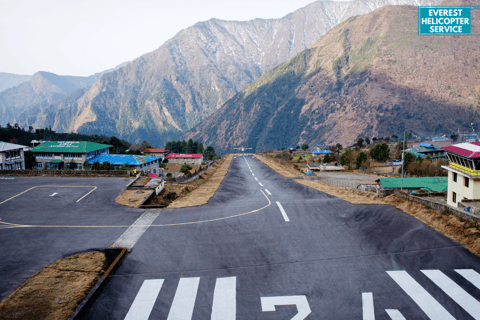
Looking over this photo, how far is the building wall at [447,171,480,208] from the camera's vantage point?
33.2 m

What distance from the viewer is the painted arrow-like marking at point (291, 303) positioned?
13.5 meters

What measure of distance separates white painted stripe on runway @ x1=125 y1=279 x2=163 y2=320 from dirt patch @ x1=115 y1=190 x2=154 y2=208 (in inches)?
679

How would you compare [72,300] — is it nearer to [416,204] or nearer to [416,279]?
[416,279]

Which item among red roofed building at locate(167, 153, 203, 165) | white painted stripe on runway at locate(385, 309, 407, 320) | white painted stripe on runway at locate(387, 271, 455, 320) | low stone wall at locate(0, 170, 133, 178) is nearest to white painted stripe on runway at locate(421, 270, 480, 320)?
white painted stripe on runway at locate(387, 271, 455, 320)

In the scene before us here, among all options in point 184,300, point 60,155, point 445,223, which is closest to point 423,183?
point 445,223

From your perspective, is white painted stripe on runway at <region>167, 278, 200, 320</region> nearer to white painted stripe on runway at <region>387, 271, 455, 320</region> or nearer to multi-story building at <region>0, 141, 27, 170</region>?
white painted stripe on runway at <region>387, 271, 455, 320</region>

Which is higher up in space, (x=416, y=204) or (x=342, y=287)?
(x=416, y=204)

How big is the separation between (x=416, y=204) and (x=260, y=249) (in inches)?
644

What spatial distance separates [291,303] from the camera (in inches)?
562

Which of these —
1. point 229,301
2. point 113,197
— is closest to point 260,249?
point 229,301

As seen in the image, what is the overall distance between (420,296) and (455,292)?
1.90 meters

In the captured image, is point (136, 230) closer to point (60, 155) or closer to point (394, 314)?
point (394, 314)

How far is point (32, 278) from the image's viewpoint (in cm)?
1650

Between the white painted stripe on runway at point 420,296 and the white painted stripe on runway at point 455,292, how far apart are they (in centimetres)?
102
